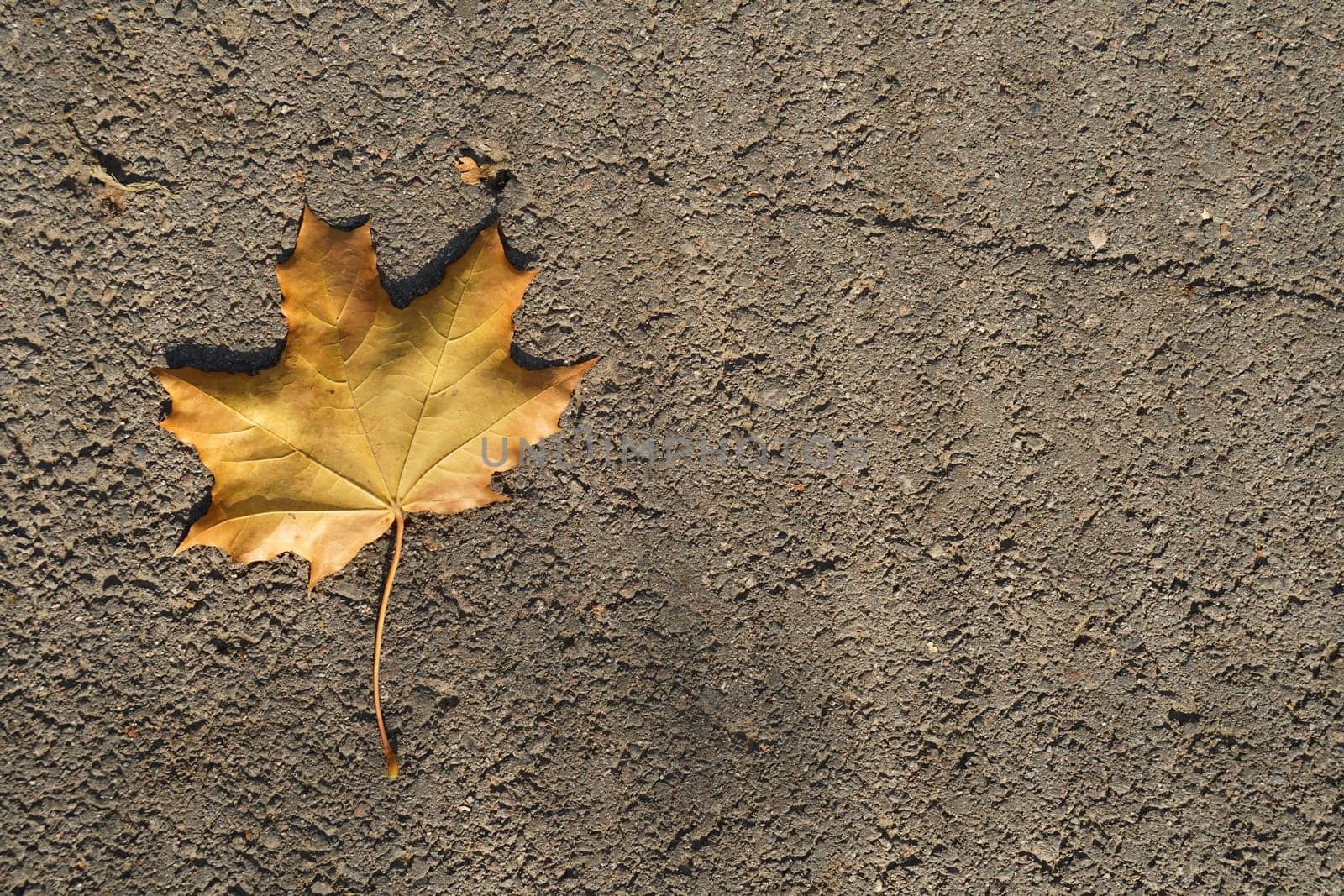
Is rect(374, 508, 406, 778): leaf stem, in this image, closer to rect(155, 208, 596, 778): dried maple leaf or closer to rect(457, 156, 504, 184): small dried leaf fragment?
rect(155, 208, 596, 778): dried maple leaf

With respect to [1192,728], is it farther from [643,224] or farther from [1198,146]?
[643,224]

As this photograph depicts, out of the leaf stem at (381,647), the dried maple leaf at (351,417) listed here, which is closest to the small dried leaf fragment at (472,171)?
the dried maple leaf at (351,417)

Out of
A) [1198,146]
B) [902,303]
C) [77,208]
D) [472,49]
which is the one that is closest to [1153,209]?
[1198,146]

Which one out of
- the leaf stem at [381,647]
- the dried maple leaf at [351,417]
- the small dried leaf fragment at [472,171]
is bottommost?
the leaf stem at [381,647]

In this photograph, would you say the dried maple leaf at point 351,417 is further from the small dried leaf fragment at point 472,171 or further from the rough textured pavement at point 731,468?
the small dried leaf fragment at point 472,171

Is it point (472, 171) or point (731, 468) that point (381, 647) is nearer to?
point (731, 468)
